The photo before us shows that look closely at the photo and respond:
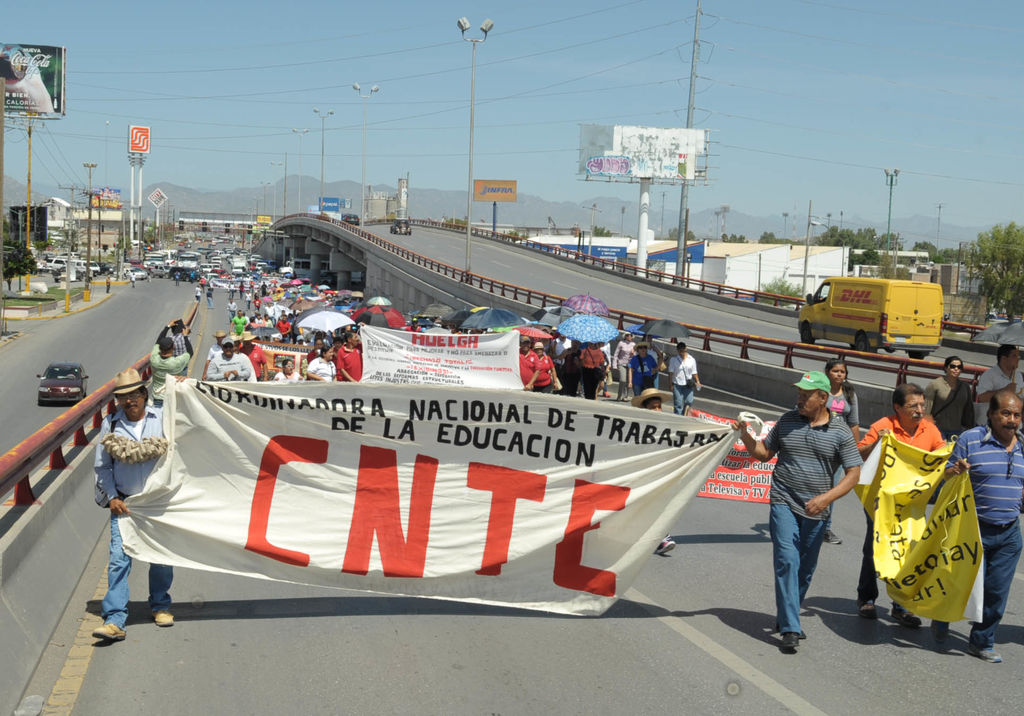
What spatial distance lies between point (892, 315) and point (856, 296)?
1.70m

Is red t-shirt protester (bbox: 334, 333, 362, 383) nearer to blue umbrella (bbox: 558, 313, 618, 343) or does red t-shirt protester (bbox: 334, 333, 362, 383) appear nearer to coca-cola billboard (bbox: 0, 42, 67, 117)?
blue umbrella (bbox: 558, 313, 618, 343)

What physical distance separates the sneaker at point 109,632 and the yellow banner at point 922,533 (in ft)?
15.8

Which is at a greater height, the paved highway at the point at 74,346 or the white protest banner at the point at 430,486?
the white protest banner at the point at 430,486

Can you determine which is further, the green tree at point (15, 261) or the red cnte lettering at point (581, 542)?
the green tree at point (15, 261)

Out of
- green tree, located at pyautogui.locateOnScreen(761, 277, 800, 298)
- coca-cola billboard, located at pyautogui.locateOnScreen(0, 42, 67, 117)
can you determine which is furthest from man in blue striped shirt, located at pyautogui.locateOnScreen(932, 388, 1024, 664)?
green tree, located at pyautogui.locateOnScreen(761, 277, 800, 298)

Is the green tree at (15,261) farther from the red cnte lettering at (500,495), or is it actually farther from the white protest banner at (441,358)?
the red cnte lettering at (500,495)

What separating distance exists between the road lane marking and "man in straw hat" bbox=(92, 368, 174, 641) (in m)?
3.30

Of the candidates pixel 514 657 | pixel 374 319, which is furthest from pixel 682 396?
pixel 514 657

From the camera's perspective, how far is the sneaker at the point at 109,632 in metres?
6.13

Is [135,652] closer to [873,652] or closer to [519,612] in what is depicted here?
[519,612]

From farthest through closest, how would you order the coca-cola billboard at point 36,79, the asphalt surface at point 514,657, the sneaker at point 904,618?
1. the coca-cola billboard at point 36,79
2. the sneaker at point 904,618
3. the asphalt surface at point 514,657

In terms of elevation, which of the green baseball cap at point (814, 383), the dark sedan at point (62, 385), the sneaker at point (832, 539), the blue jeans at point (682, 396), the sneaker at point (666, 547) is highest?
the green baseball cap at point (814, 383)

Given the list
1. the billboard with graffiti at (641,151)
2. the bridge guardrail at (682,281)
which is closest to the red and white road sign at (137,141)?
the bridge guardrail at (682,281)

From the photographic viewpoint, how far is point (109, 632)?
614cm
